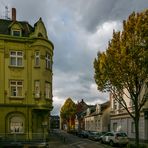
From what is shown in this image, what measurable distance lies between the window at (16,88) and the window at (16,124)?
8.30 feet

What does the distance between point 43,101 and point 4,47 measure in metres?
7.36

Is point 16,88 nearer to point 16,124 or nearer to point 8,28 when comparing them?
point 16,124

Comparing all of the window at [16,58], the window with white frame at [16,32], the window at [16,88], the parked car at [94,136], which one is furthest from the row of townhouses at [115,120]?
the window with white frame at [16,32]

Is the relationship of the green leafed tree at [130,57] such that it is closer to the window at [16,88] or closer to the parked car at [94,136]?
the window at [16,88]

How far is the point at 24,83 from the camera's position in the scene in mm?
39562

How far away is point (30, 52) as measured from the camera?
40.2 metres

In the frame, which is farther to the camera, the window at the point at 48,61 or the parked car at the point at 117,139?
the window at the point at 48,61

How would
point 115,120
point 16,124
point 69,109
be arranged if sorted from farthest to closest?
1. point 69,109
2. point 115,120
3. point 16,124

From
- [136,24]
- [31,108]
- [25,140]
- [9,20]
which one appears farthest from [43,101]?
[136,24]

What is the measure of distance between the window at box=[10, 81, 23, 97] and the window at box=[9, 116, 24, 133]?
2531mm

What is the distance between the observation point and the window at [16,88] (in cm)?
3916

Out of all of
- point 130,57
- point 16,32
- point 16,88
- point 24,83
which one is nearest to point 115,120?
point 24,83

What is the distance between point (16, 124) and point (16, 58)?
732 centimetres

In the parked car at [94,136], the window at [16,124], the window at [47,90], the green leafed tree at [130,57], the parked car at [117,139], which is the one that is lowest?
the parked car at [94,136]
